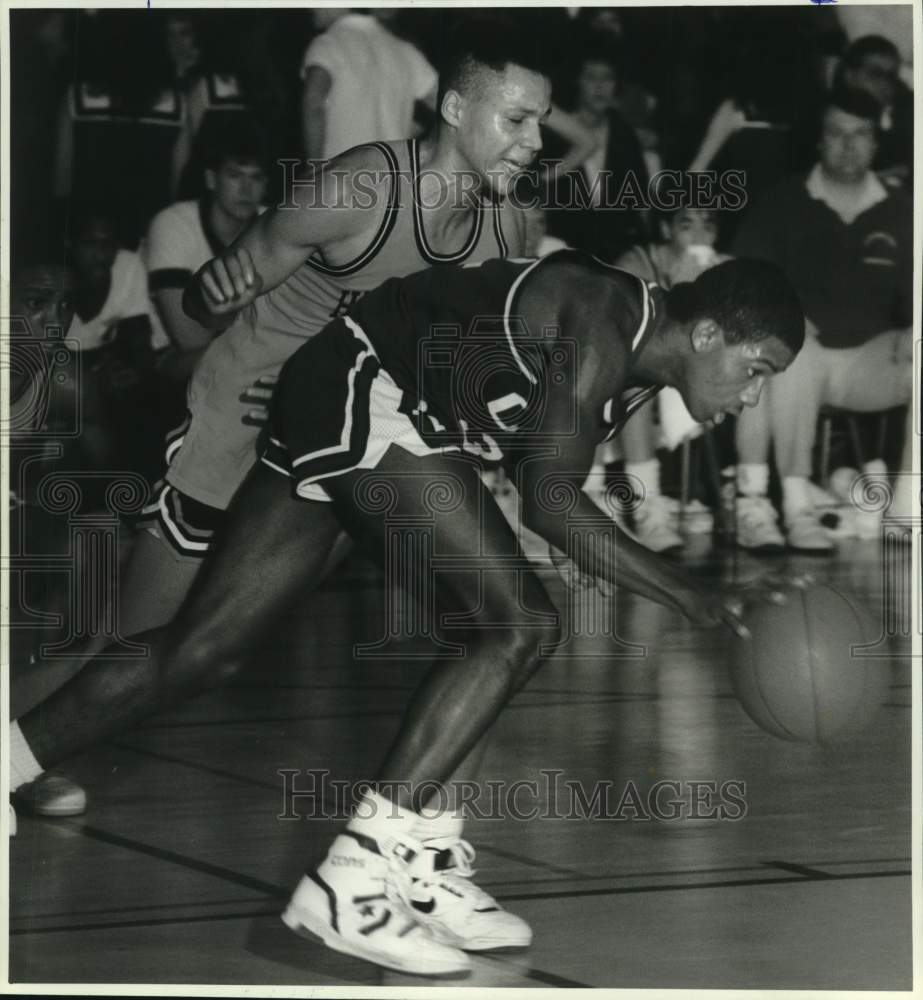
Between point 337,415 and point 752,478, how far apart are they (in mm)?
5514

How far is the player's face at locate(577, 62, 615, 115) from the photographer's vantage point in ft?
26.7

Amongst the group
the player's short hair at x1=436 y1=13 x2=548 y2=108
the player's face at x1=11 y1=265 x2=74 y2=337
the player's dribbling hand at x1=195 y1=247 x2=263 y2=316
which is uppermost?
the player's short hair at x1=436 y1=13 x2=548 y2=108

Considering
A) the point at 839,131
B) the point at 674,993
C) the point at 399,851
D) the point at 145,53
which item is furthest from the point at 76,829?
the point at 839,131

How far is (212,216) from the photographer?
624 cm

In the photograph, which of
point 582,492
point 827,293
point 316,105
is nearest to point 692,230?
point 827,293

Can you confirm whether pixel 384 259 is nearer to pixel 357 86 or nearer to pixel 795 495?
pixel 357 86

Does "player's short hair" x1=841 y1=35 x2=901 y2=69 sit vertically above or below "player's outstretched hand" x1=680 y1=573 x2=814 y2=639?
above

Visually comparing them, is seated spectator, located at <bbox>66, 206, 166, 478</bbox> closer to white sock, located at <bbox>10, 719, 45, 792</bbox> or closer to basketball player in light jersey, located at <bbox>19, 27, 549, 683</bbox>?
basketball player in light jersey, located at <bbox>19, 27, 549, 683</bbox>

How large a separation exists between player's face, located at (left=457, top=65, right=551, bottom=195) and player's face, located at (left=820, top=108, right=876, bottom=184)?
4.86m

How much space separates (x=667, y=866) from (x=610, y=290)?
117cm

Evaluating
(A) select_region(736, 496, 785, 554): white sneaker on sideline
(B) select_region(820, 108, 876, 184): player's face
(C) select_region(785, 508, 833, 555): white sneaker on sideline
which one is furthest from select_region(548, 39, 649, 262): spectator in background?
(C) select_region(785, 508, 833, 555): white sneaker on sideline

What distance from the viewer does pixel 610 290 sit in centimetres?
331

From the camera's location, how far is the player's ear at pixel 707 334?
3.38 meters

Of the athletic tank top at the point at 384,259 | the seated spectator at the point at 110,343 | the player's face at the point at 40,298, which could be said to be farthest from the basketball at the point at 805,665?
the seated spectator at the point at 110,343
